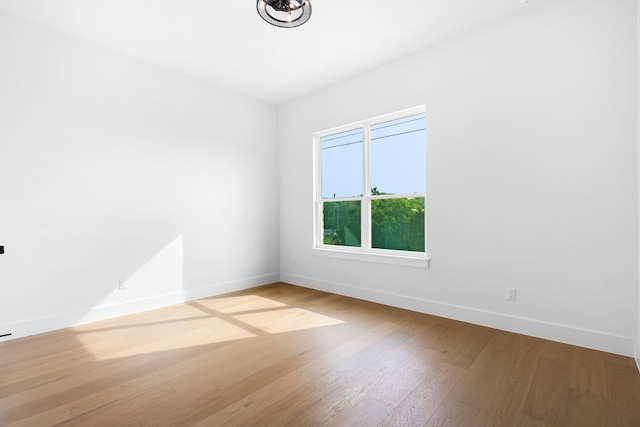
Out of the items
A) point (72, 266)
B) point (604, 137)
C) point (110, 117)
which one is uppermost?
point (110, 117)

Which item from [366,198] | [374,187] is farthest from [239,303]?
[374,187]

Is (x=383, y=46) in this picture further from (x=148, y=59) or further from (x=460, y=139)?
(x=148, y=59)

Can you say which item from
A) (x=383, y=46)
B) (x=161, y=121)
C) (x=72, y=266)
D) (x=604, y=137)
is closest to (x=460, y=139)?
(x=604, y=137)

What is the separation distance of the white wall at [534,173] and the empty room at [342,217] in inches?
0.6

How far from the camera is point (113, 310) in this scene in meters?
3.34

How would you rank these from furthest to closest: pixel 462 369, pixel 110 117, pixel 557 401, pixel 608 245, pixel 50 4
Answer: pixel 110 117
pixel 50 4
pixel 608 245
pixel 462 369
pixel 557 401

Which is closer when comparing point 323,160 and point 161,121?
point 161,121

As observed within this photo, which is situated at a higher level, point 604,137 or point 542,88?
point 542,88

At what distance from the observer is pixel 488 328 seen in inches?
115

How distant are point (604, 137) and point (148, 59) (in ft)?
14.7

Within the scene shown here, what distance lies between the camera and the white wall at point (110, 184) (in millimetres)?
2826

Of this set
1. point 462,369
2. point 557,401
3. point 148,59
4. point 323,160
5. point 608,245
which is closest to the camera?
point 557,401

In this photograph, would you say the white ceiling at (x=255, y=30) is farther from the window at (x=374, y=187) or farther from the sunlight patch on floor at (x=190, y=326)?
the sunlight patch on floor at (x=190, y=326)

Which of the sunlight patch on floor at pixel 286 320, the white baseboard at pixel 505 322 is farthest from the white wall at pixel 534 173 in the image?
the sunlight patch on floor at pixel 286 320
